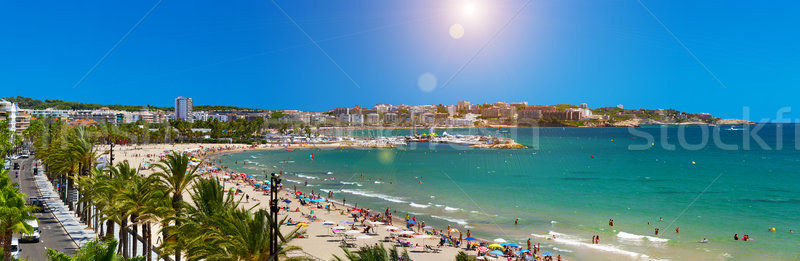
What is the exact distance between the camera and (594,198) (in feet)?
130

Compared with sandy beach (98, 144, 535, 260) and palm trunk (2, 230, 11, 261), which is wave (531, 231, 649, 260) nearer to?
sandy beach (98, 144, 535, 260)

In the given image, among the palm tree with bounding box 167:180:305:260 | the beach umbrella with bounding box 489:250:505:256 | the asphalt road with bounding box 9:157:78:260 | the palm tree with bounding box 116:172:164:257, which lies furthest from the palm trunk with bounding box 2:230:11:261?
the beach umbrella with bounding box 489:250:505:256

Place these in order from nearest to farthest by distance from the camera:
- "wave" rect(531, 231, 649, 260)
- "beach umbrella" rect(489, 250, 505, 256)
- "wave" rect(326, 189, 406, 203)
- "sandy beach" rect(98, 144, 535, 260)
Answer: "beach umbrella" rect(489, 250, 505, 256)
"wave" rect(531, 231, 649, 260)
"sandy beach" rect(98, 144, 535, 260)
"wave" rect(326, 189, 406, 203)

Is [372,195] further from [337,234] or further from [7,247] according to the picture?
[7,247]

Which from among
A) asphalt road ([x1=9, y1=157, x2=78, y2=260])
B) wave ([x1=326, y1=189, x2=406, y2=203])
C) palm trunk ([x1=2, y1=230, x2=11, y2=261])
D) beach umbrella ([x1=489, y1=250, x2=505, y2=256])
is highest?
palm trunk ([x1=2, y1=230, x2=11, y2=261])

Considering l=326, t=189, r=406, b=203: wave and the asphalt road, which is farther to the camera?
l=326, t=189, r=406, b=203: wave

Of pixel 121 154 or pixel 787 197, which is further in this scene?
pixel 121 154

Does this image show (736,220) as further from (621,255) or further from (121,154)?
(121,154)

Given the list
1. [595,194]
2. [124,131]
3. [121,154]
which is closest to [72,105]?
[124,131]

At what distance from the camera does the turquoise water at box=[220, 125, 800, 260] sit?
2519cm

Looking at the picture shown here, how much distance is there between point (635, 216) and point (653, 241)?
23.1ft

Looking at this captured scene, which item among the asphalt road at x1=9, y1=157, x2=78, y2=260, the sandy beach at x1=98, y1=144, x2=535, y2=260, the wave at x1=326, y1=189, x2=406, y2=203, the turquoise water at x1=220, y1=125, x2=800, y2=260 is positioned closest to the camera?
the asphalt road at x1=9, y1=157, x2=78, y2=260

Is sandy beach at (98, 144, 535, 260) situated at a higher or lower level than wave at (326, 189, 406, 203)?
lower

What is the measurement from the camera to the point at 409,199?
3906cm
